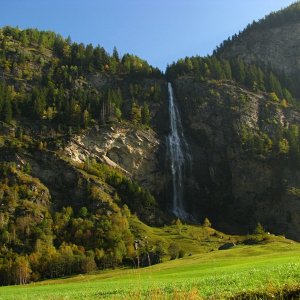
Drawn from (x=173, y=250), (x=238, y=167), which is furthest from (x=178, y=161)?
(x=173, y=250)

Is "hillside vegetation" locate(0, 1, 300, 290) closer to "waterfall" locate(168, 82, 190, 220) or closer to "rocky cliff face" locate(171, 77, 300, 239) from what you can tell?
"rocky cliff face" locate(171, 77, 300, 239)

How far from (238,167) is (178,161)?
23.7m

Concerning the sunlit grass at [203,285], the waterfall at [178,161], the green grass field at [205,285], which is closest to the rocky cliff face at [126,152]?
the waterfall at [178,161]

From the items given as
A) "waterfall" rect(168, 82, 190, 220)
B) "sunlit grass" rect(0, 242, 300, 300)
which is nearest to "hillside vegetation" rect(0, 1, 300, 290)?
"waterfall" rect(168, 82, 190, 220)

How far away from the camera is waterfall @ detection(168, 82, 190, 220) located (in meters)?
165

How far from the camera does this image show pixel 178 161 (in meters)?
176

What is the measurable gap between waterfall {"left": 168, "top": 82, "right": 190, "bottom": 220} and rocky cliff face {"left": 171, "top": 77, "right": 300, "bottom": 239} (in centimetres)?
327

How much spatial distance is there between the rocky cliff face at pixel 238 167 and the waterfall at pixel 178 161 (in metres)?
3.27

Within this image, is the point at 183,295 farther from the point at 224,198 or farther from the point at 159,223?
the point at 224,198

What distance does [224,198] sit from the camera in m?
170

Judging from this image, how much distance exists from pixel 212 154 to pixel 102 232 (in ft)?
205

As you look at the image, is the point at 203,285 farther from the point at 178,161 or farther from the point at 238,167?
the point at 178,161

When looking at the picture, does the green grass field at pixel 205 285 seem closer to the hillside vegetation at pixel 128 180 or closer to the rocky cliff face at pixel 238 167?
the hillside vegetation at pixel 128 180

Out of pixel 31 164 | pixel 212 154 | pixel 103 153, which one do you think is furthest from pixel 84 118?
pixel 212 154
